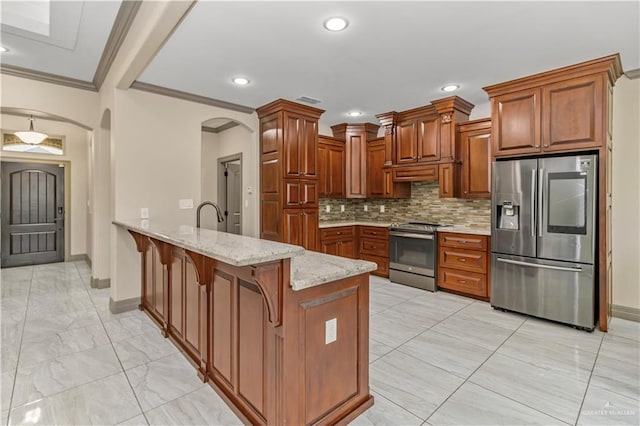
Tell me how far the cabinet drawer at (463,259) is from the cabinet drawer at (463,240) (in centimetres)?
6

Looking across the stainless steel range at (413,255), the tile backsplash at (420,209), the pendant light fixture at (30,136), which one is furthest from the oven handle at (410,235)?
the pendant light fixture at (30,136)

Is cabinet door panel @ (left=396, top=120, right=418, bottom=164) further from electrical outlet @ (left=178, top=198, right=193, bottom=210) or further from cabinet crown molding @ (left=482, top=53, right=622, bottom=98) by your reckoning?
electrical outlet @ (left=178, top=198, right=193, bottom=210)

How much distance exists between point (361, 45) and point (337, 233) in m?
3.14

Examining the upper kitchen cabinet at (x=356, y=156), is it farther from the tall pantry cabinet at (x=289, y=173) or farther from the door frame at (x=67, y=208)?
the door frame at (x=67, y=208)

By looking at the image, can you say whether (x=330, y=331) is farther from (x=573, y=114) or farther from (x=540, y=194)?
(x=573, y=114)

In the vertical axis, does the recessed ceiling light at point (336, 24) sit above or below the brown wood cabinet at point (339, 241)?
above

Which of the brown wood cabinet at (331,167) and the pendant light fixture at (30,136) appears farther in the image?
the brown wood cabinet at (331,167)

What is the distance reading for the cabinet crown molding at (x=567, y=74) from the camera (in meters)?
3.02

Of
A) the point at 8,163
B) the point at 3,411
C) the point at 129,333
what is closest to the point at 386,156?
the point at 129,333

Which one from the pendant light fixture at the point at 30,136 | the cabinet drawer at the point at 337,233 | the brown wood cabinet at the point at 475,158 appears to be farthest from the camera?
the cabinet drawer at the point at 337,233

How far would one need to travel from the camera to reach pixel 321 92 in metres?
4.07

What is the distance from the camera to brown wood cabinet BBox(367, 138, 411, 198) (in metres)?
5.39

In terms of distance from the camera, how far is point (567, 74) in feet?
10.5

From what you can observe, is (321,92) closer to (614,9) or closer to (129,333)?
(614,9)
